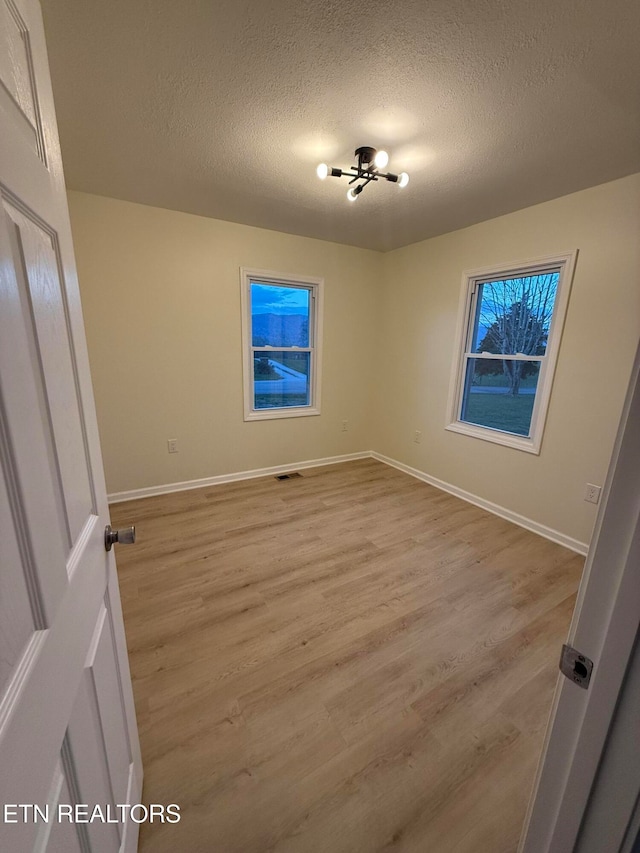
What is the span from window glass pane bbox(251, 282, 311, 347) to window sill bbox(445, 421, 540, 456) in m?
1.85

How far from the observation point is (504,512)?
2945 mm

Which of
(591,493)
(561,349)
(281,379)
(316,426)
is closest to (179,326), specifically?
(281,379)

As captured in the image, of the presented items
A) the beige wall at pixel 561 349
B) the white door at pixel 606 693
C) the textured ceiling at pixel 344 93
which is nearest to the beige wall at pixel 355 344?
the beige wall at pixel 561 349

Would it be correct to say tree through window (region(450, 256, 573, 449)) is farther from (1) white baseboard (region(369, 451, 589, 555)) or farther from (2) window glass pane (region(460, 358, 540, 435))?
(1) white baseboard (region(369, 451, 589, 555))

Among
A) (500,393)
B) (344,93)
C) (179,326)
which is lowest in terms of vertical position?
(500,393)

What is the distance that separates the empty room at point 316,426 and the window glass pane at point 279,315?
3cm

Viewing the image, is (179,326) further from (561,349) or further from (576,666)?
(576,666)

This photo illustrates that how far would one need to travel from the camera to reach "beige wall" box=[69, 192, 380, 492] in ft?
8.96

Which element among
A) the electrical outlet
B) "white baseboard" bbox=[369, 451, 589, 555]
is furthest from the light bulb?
"white baseboard" bbox=[369, 451, 589, 555]

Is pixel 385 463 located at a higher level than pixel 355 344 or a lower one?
lower

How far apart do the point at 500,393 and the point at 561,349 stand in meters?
0.64

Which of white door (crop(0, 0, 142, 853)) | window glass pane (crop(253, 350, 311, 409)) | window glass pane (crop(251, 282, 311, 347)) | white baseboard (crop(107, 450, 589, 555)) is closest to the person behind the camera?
white door (crop(0, 0, 142, 853))

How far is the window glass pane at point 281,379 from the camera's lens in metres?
3.59

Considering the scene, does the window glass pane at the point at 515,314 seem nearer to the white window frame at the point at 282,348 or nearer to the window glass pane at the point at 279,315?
the white window frame at the point at 282,348
